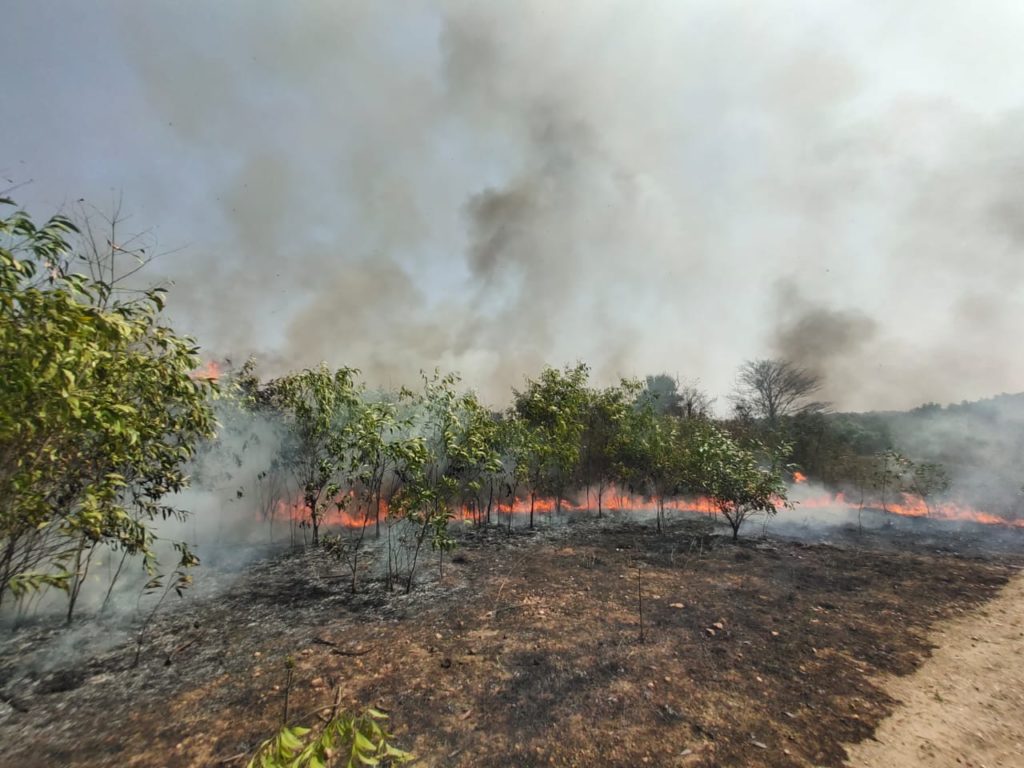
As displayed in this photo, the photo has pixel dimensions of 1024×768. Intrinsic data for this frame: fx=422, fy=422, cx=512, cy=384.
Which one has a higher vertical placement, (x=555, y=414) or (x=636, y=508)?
(x=555, y=414)

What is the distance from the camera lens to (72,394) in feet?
11.5

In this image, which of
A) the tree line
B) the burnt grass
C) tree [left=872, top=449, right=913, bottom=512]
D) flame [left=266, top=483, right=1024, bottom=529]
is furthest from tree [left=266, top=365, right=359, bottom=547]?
tree [left=872, top=449, right=913, bottom=512]

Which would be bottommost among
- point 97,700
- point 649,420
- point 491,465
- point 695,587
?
point 97,700

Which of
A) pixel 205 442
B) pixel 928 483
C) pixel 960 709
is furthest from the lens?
pixel 928 483

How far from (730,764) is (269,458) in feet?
50.1

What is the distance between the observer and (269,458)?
1502 centimetres

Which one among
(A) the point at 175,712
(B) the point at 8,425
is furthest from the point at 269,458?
(B) the point at 8,425

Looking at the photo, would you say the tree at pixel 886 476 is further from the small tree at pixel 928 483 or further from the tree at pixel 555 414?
the tree at pixel 555 414

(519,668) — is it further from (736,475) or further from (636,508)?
(636,508)

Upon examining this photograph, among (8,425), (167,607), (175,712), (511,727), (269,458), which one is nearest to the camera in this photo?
(8,425)

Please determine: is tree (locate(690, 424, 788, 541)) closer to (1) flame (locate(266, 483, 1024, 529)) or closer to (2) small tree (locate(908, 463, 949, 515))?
(1) flame (locate(266, 483, 1024, 529))

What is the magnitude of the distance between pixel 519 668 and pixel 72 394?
625 centimetres

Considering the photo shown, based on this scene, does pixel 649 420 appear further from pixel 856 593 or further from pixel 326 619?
pixel 326 619

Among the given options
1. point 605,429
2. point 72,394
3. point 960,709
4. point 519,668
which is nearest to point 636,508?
point 605,429
